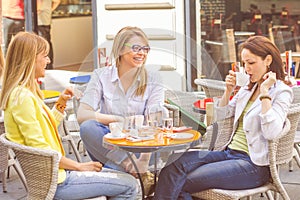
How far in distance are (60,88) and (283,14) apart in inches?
136

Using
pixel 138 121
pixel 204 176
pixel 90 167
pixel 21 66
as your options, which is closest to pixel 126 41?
pixel 138 121

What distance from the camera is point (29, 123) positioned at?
4016 millimetres

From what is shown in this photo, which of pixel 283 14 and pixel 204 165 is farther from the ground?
pixel 283 14

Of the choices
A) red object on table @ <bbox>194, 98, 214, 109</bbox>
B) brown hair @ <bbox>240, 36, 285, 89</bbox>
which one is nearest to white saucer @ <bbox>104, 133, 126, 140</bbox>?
brown hair @ <bbox>240, 36, 285, 89</bbox>

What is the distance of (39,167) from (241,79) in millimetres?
1618

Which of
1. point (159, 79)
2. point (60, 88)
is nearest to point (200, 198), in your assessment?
point (159, 79)

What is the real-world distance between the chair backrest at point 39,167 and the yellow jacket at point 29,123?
0.07m

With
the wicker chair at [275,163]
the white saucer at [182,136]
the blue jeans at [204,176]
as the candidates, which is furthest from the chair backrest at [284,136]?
the white saucer at [182,136]

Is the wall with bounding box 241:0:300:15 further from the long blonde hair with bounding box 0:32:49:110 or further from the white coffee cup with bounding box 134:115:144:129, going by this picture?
the long blonde hair with bounding box 0:32:49:110

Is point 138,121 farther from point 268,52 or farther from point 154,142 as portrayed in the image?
point 268,52

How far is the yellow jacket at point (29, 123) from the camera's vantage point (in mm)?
4031

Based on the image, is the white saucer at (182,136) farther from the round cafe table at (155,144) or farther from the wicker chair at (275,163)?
the wicker chair at (275,163)

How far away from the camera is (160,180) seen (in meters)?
4.49

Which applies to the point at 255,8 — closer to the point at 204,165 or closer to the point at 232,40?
the point at 232,40
